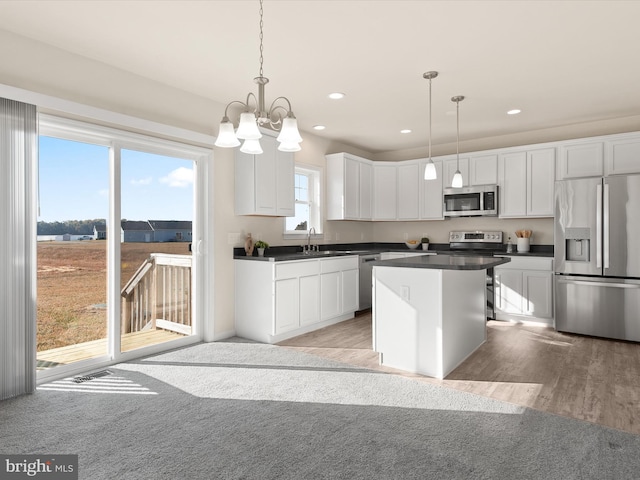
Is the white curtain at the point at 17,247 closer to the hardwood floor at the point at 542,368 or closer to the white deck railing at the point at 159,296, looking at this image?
the white deck railing at the point at 159,296

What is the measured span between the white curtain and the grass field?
0.88 ft

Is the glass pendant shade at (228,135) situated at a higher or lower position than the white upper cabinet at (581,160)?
lower

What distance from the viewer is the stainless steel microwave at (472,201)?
557 centimetres

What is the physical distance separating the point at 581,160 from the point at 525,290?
1.74 meters

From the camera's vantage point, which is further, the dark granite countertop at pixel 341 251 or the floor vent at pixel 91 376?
the dark granite countertop at pixel 341 251

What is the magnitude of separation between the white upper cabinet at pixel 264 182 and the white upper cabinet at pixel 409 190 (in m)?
2.31

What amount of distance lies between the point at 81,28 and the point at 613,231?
17.3ft

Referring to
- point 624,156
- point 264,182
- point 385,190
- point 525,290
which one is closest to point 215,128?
point 264,182

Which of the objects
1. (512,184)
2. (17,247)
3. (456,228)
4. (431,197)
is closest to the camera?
(17,247)

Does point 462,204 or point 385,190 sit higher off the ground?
point 385,190

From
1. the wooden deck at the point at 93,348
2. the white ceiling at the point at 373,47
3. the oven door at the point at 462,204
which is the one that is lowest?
the wooden deck at the point at 93,348

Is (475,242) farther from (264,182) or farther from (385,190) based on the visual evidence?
(264,182)

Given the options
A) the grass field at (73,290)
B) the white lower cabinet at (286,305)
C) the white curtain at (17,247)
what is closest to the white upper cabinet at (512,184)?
the white lower cabinet at (286,305)

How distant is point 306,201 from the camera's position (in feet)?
19.1
